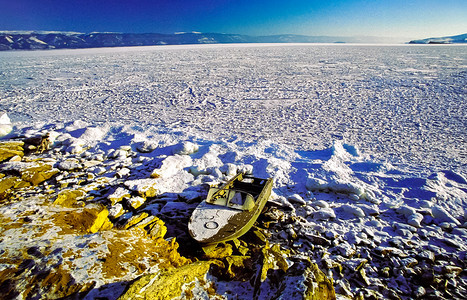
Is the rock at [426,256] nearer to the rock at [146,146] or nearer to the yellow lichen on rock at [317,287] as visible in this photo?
the yellow lichen on rock at [317,287]

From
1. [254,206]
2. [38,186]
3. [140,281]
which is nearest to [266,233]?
[254,206]

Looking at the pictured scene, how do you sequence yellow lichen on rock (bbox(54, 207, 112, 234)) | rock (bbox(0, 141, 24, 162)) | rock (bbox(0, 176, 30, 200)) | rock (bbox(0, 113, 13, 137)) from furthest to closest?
rock (bbox(0, 113, 13, 137)), rock (bbox(0, 141, 24, 162)), rock (bbox(0, 176, 30, 200)), yellow lichen on rock (bbox(54, 207, 112, 234))

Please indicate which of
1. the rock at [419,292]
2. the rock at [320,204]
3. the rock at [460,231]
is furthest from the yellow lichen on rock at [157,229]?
the rock at [460,231]

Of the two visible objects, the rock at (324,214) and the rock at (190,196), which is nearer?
the rock at (324,214)

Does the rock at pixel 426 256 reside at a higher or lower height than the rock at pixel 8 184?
lower

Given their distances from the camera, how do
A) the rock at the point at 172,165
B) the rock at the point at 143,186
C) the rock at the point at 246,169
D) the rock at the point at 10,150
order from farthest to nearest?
the rock at the point at 10,150, the rock at the point at 246,169, the rock at the point at 172,165, the rock at the point at 143,186

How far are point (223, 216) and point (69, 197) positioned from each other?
272 cm

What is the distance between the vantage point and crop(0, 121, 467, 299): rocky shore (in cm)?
213

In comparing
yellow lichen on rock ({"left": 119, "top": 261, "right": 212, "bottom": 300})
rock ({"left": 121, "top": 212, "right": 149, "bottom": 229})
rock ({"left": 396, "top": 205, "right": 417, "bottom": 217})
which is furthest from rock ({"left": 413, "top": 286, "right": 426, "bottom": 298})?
rock ({"left": 121, "top": 212, "right": 149, "bottom": 229})

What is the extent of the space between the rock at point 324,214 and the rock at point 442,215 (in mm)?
1504

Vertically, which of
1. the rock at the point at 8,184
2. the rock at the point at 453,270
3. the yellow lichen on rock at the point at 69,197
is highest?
the rock at the point at 8,184

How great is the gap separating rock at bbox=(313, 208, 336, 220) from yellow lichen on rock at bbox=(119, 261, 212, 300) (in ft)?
6.89

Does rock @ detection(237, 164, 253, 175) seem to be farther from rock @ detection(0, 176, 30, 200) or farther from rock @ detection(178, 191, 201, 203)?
rock @ detection(0, 176, 30, 200)

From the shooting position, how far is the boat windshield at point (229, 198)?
3.16 metres
